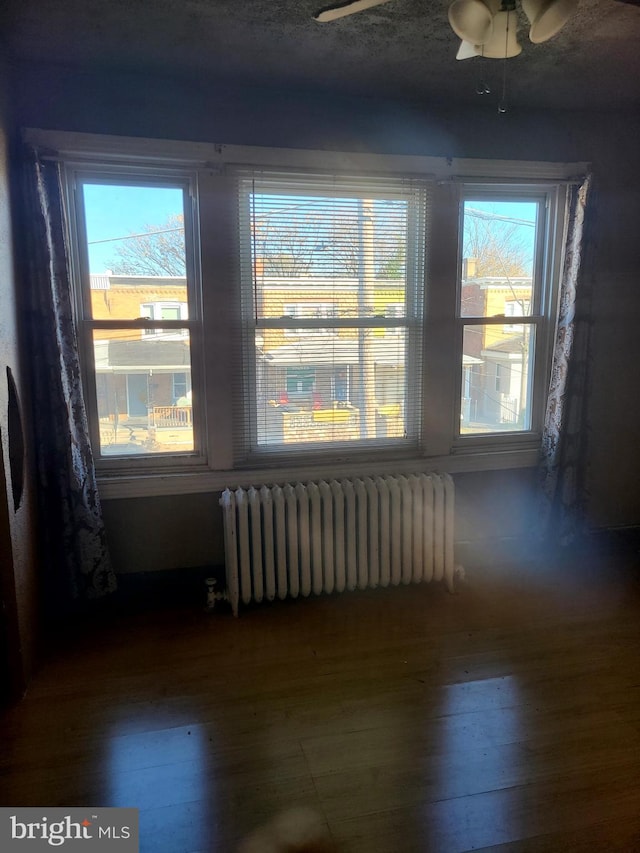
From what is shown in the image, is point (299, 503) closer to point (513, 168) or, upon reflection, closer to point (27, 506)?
point (27, 506)

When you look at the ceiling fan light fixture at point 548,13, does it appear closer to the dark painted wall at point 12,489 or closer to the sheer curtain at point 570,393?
the sheer curtain at point 570,393

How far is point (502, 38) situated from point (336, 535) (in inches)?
89.0

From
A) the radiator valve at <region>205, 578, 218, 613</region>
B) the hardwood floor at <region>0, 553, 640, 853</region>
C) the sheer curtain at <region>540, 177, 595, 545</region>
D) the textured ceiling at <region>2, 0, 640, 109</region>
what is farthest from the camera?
the sheer curtain at <region>540, 177, 595, 545</region>

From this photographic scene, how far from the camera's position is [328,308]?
119 inches

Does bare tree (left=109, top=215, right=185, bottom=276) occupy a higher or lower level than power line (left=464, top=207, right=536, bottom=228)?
lower

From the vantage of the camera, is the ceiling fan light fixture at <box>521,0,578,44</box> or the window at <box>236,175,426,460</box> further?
the window at <box>236,175,426,460</box>

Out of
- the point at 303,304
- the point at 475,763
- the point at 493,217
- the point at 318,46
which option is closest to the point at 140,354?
the point at 303,304

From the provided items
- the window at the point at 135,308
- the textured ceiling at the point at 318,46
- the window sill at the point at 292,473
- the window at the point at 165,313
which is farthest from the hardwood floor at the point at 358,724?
the textured ceiling at the point at 318,46

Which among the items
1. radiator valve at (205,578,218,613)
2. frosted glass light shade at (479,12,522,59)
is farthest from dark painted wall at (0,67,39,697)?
frosted glass light shade at (479,12,522,59)

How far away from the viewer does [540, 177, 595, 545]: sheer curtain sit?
3.19m

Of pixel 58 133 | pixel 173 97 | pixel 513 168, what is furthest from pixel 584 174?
pixel 58 133

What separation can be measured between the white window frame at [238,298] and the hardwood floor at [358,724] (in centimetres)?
76

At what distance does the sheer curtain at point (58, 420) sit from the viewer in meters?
2.52

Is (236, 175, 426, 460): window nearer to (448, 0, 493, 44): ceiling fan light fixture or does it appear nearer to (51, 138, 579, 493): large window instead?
(51, 138, 579, 493): large window
